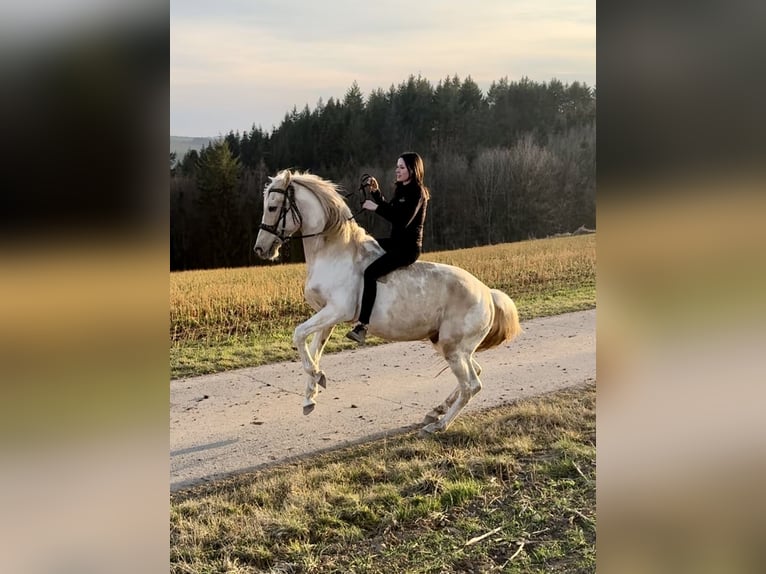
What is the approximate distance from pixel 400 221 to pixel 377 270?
0.92ft

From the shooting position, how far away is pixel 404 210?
3473mm

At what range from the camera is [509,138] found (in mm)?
3863

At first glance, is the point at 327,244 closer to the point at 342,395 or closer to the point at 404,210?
the point at 404,210

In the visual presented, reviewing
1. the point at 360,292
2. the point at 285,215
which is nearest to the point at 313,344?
the point at 360,292

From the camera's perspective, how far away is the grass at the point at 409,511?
9.98 ft

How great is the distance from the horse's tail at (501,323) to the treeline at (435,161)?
1.29 feet

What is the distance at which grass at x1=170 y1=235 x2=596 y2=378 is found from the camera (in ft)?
11.9
